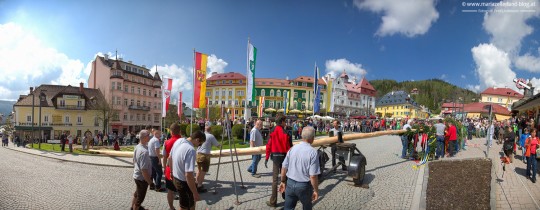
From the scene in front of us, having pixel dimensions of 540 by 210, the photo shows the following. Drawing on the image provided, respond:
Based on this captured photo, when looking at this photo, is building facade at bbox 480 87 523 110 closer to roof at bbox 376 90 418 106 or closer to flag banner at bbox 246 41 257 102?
roof at bbox 376 90 418 106

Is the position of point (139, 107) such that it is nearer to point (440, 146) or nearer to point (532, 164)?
point (440, 146)

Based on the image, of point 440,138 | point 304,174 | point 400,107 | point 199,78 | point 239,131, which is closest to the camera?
point 304,174

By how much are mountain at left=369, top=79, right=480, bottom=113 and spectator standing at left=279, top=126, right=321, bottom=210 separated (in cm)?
12049

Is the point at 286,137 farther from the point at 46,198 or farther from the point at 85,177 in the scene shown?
the point at 85,177

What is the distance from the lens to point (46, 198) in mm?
6906

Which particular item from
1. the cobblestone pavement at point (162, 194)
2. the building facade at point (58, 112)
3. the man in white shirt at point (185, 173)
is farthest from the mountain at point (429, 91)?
the man in white shirt at point (185, 173)

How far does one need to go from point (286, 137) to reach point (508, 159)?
9.77m

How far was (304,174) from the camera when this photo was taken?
165 inches

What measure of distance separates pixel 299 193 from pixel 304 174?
1.02ft

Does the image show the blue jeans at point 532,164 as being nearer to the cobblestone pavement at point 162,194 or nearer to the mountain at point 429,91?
the cobblestone pavement at point 162,194

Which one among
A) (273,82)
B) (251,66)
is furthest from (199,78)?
(273,82)

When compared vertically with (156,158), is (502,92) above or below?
above

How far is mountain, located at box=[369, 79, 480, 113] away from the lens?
11638 cm

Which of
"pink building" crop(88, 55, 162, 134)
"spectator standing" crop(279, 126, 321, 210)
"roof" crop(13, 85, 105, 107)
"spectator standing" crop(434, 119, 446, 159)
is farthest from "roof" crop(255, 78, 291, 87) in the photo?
"spectator standing" crop(279, 126, 321, 210)
